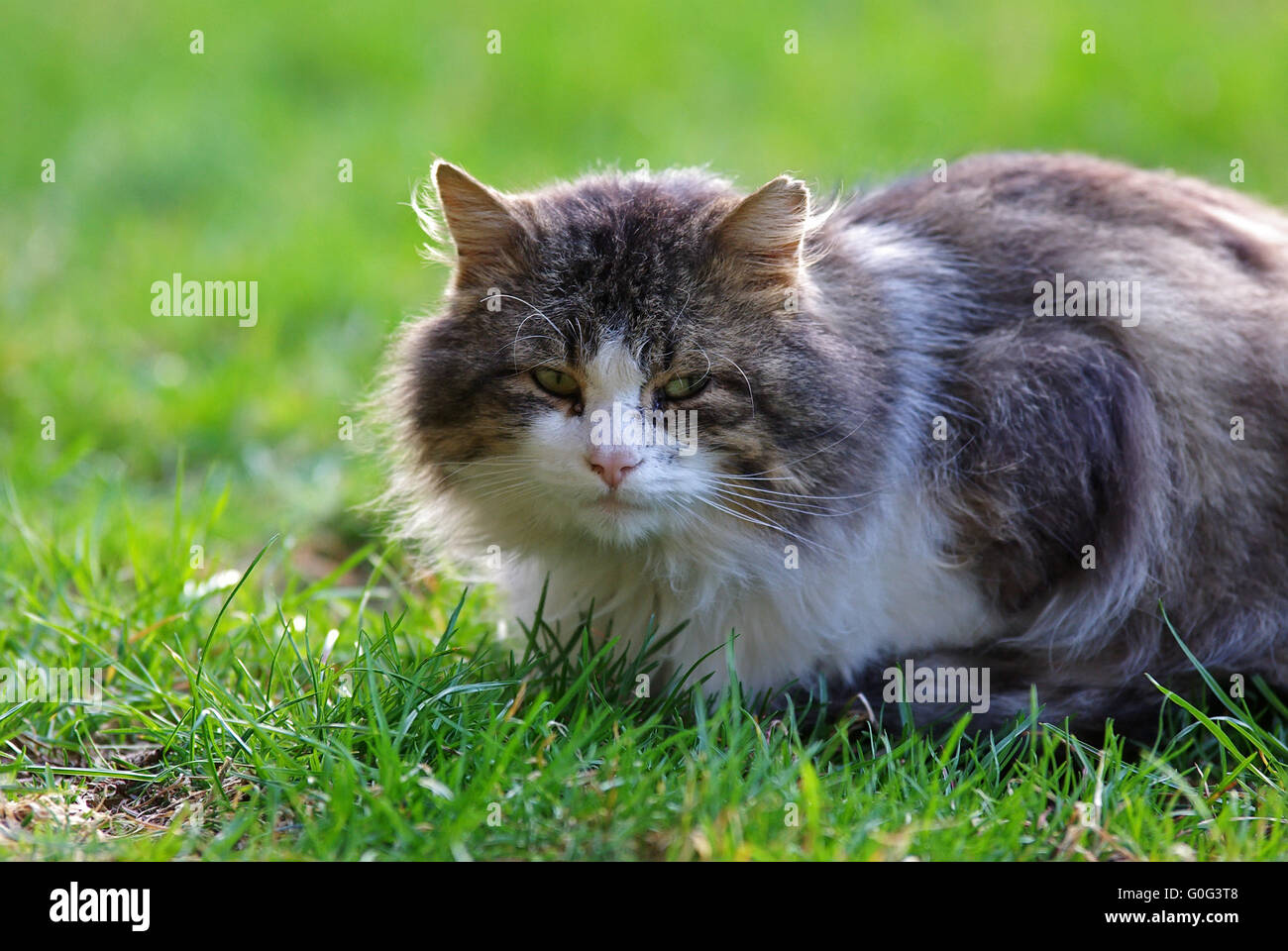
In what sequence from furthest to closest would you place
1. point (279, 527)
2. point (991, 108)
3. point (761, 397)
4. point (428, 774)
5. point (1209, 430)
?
1. point (991, 108)
2. point (279, 527)
3. point (1209, 430)
4. point (761, 397)
5. point (428, 774)

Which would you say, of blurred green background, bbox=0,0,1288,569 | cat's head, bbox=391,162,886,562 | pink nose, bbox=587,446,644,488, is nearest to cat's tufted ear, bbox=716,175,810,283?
cat's head, bbox=391,162,886,562

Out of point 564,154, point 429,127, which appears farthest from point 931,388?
point 429,127

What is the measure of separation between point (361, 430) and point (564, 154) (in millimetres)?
3740

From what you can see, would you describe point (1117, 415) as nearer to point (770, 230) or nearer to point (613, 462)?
point (770, 230)

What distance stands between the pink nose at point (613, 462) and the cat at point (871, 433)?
0.13m

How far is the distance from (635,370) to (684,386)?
13cm

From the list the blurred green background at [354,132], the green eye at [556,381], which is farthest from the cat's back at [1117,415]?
the blurred green background at [354,132]

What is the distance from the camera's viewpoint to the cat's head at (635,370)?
9.79ft

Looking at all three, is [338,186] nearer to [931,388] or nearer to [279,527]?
[279,527]

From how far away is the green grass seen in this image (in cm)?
272

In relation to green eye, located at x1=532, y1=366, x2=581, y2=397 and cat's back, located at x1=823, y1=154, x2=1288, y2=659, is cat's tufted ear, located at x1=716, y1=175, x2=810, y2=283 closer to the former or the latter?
cat's back, located at x1=823, y1=154, x2=1288, y2=659

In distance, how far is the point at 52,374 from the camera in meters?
5.26

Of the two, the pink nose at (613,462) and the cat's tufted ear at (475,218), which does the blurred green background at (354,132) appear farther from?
the pink nose at (613,462)

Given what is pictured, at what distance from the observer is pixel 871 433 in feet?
10.6
